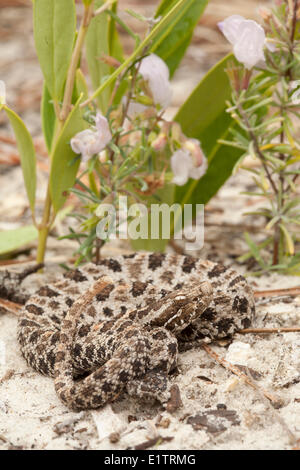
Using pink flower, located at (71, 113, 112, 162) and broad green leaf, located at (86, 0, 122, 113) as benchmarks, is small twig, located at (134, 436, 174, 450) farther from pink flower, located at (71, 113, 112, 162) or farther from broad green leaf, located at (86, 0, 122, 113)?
broad green leaf, located at (86, 0, 122, 113)

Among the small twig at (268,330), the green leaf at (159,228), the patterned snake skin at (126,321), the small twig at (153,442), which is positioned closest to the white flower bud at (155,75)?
the green leaf at (159,228)

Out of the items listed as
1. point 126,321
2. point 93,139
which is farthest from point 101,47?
point 126,321

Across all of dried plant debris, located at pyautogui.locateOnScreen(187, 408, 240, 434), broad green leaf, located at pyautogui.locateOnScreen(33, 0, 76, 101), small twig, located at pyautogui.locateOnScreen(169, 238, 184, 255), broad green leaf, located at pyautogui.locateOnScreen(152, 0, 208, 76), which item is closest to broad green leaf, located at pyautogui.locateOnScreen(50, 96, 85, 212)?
broad green leaf, located at pyautogui.locateOnScreen(33, 0, 76, 101)

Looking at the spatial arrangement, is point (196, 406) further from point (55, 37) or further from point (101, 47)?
point (101, 47)

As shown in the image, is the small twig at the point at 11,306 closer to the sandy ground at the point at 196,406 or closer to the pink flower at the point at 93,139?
the sandy ground at the point at 196,406

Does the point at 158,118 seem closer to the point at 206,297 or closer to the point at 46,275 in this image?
the point at 206,297

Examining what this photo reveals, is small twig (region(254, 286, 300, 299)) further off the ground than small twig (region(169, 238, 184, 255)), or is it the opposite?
small twig (region(169, 238, 184, 255))
